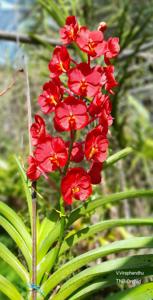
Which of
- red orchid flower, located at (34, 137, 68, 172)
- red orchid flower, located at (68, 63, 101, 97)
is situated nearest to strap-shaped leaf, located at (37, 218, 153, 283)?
red orchid flower, located at (34, 137, 68, 172)

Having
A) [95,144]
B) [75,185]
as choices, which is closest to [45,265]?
[75,185]

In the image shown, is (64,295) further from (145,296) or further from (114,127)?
(114,127)

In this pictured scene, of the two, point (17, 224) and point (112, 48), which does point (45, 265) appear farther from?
point (112, 48)

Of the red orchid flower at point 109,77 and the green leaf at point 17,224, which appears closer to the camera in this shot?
the red orchid flower at point 109,77

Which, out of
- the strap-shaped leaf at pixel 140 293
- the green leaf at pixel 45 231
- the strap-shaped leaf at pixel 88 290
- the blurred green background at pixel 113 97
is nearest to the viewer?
the strap-shaped leaf at pixel 140 293

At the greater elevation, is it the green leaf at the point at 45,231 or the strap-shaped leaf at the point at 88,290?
the green leaf at the point at 45,231

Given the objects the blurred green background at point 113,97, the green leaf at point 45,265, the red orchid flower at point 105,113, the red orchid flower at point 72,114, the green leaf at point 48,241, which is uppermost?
the blurred green background at point 113,97

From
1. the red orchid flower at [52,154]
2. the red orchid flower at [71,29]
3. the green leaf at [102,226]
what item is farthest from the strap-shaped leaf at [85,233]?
the red orchid flower at [71,29]

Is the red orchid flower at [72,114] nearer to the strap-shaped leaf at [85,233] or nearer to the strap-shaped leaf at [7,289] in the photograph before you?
the strap-shaped leaf at [85,233]
